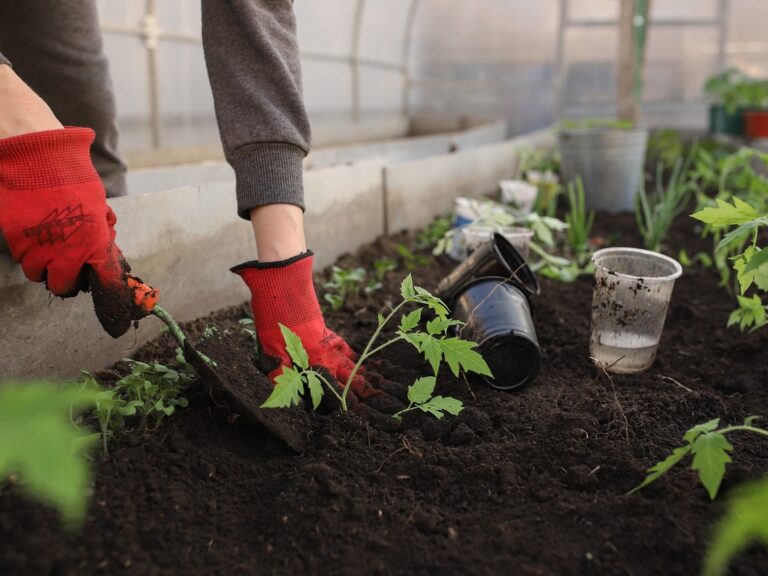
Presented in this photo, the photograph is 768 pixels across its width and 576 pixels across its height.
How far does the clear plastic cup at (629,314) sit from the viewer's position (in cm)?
163

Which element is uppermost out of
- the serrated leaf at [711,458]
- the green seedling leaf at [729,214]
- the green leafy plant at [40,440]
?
the green seedling leaf at [729,214]

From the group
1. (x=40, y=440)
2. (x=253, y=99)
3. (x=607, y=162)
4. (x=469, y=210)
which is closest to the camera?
(x=40, y=440)

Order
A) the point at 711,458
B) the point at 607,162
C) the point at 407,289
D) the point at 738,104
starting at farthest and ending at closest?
the point at 738,104 → the point at 607,162 → the point at 407,289 → the point at 711,458

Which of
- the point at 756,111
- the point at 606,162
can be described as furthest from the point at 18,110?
the point at 756,111

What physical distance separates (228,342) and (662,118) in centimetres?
780

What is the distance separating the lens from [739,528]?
1.75ft

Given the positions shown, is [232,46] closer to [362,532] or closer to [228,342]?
[228,342]

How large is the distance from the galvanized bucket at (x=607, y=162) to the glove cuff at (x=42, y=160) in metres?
2.88

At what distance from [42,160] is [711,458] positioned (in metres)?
1.20

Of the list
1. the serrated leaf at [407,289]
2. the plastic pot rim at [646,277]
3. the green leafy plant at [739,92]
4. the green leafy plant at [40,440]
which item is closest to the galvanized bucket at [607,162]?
the plastic pot rim at [646,277]

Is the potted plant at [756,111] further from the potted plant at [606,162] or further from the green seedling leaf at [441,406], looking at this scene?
the green seedling leaf at [441,406]

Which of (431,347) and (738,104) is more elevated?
(738,104)

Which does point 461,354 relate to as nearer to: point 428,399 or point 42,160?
point 428,399

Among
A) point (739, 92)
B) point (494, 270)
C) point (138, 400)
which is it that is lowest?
point (138, 400)
